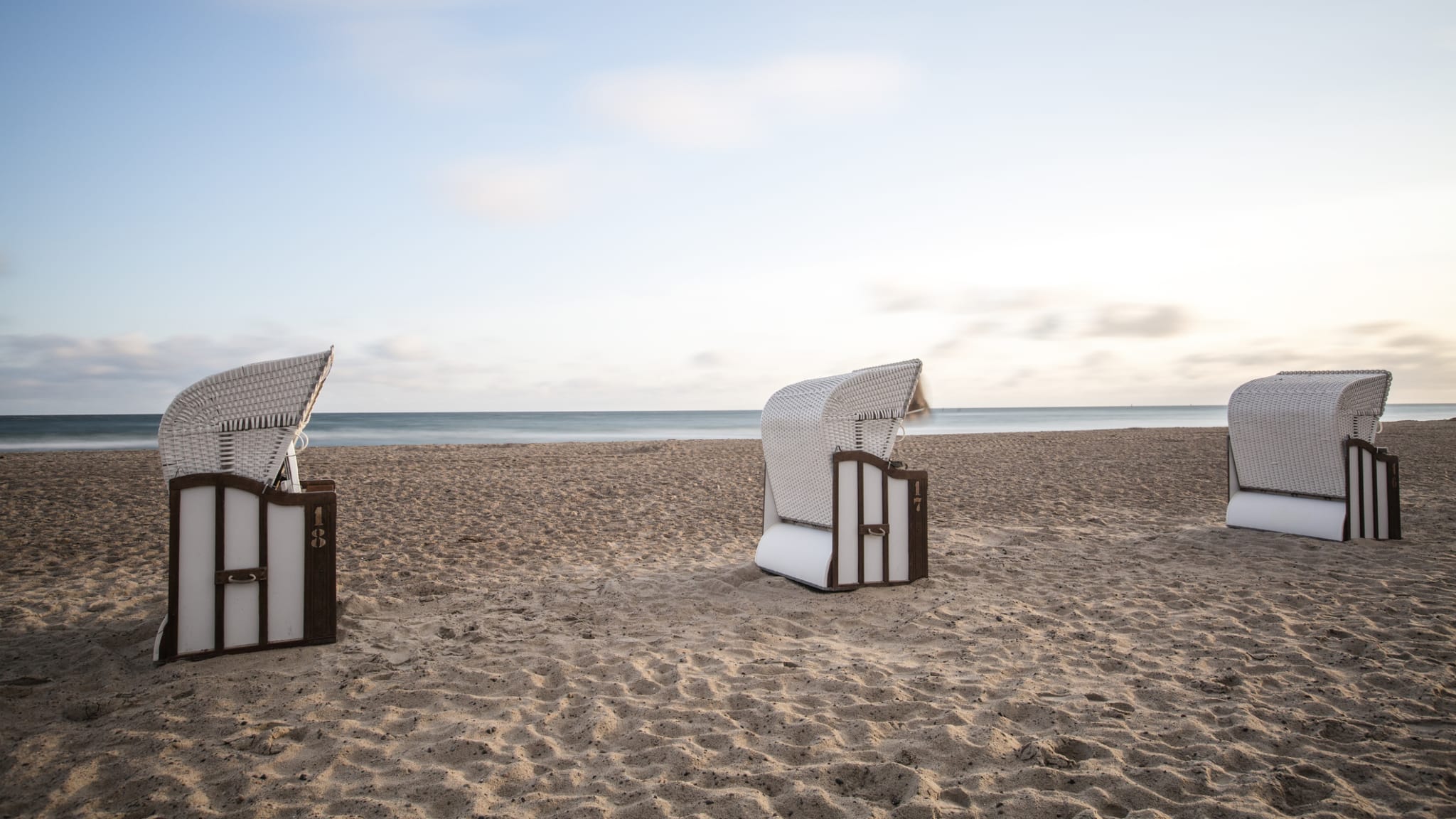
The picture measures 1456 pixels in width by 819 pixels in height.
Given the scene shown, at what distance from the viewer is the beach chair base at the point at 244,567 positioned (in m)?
4.34

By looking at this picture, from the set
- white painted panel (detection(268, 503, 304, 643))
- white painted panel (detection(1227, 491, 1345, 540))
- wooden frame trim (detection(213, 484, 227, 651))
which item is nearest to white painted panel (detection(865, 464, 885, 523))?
white painted panel (detection(268, 503, 304, 643))

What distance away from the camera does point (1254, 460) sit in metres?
8.62

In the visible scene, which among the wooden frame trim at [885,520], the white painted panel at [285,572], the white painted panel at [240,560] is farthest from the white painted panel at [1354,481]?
the white painted panel at [240,560]

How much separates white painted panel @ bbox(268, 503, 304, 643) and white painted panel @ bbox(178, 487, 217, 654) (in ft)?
0.97

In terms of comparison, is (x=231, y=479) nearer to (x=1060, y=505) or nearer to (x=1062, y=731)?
(x=1062, y=731)

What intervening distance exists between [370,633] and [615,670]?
1.95m

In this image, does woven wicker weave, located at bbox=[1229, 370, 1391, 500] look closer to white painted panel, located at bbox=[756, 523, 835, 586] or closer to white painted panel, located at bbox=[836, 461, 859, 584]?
white painted panel, located at bbox=[836, 461, 859, 584]

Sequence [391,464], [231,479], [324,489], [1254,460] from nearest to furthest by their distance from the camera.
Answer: [231,479], [324,489], [1254,460], [391,464]

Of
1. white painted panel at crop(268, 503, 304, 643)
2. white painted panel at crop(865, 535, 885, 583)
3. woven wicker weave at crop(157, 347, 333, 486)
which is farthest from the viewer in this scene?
white painted panel at crop(865, 535, 885, 583)

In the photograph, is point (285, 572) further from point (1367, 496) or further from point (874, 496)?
point (1367, 496)

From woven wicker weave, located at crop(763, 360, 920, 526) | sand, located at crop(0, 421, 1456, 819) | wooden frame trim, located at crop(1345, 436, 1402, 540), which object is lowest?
sand, located at crop(0, 421, 1456, 819)

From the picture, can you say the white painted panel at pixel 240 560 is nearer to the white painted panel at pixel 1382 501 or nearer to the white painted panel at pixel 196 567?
the white painted panel at pixel 196 567

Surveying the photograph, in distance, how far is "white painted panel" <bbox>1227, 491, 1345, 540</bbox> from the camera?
25.6 feet

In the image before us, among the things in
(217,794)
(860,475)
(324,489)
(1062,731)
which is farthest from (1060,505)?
(217,794)
